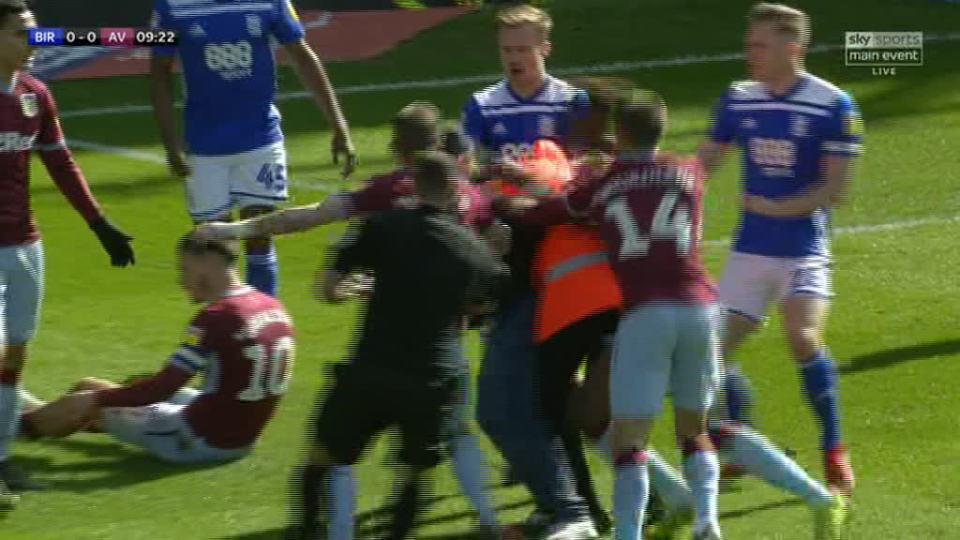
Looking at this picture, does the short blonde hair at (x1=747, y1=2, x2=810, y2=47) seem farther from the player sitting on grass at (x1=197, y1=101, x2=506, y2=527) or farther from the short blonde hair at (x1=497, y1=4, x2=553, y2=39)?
the player sitting on grass at (x1=197, y1=101, x2=506, y2=527)

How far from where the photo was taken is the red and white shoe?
8.50m

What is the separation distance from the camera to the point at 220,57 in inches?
427

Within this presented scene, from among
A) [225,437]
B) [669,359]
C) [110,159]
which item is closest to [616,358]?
[669,359]

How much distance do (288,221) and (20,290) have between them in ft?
4.71

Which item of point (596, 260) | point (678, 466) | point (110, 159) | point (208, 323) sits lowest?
point (110, 159)

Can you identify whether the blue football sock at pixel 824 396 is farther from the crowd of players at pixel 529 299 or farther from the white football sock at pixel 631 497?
the white football sock at pixel 631 497

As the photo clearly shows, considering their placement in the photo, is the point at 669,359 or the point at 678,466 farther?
the point at 678,466

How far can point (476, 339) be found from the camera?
39.2 feet

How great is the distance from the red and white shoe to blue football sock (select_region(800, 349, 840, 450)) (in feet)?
0.14

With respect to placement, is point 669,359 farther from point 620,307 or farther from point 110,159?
point 110,159

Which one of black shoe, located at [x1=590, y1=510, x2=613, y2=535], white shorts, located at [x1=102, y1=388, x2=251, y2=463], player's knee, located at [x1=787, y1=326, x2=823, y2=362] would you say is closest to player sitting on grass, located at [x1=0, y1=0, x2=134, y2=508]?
white shorts, located at [x1=102, y1=388, x2=251, y2=463]

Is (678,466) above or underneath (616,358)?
underneath

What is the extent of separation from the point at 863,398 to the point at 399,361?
398 centimetres

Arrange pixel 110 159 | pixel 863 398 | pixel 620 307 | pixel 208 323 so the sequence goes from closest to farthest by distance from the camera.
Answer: pixel 620 307, pixel 208 323, pixel 863 398, pixel 110 159
